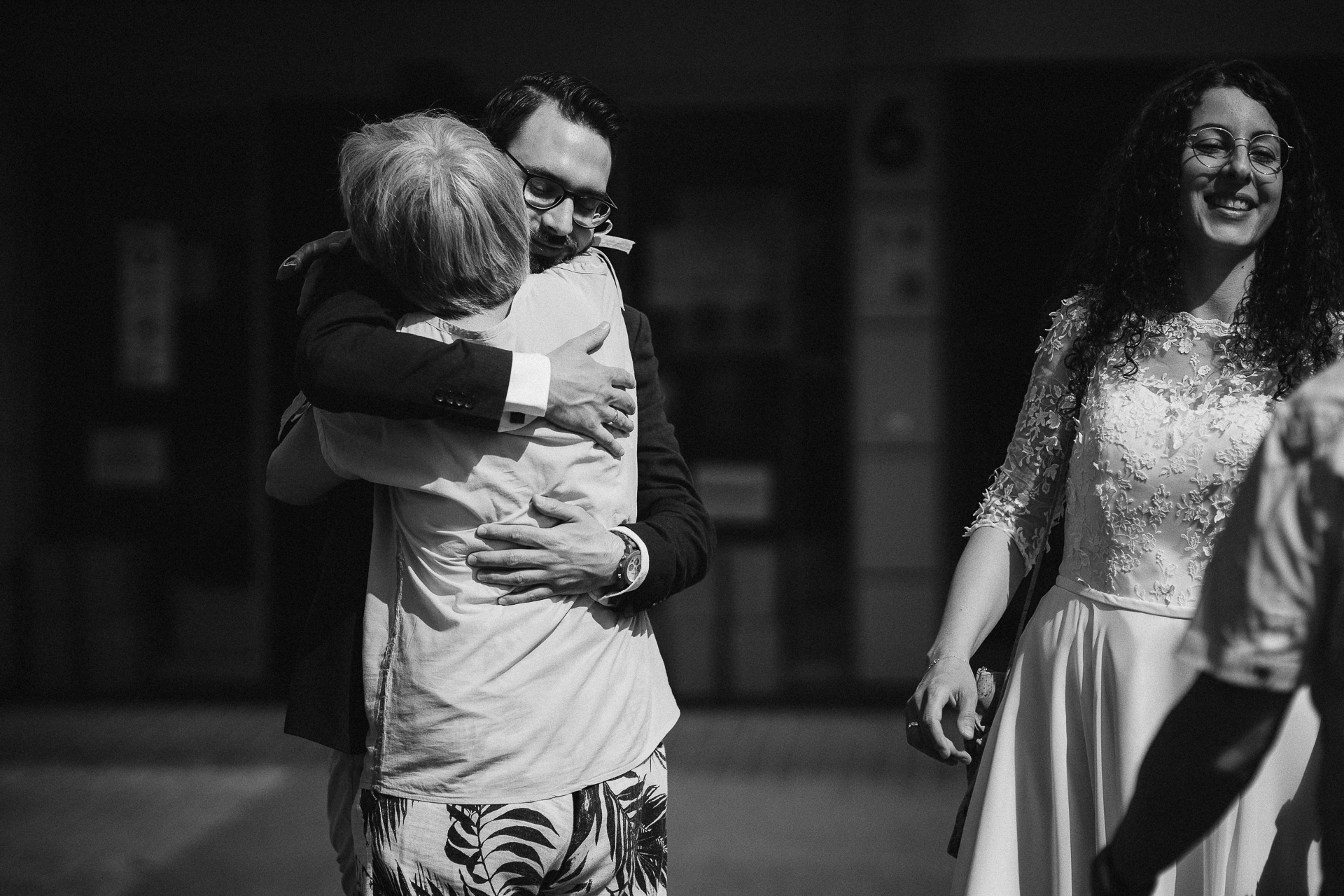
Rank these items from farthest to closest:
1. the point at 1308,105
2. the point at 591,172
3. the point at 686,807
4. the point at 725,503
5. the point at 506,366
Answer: the point at 725,503 → the point at 1308,105 → the point at 686,807 → the point at 591,172 → the point at 506,366

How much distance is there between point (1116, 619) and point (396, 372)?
1128 mm

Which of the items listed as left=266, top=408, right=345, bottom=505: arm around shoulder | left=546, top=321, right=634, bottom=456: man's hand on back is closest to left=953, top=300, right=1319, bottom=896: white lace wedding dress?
left=546, top=321, right=634, bottom=456: man's hand on back

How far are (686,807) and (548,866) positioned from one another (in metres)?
3.23

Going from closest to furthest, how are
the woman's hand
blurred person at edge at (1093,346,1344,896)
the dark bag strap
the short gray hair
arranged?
1. blurred person at edge at (1093,346,1344,896)
2. the short gray hair
3. the woman's hand
4. the dark bag strap

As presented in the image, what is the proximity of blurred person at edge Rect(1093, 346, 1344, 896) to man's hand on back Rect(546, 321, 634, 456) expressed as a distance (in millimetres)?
801

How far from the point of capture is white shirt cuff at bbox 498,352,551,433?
172 cm

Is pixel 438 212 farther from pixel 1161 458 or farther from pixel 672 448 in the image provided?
pixel 1161 458

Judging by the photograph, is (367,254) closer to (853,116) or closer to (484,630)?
(484,630)

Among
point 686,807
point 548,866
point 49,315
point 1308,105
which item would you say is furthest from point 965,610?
point 49,315

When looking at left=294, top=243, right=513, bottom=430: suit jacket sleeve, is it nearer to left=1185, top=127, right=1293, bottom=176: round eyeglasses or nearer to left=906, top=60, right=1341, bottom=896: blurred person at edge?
left=906, top=60, right=1341, bottom=896: blurred person at edge

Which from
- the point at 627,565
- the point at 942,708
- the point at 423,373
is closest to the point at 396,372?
the point at 423,373

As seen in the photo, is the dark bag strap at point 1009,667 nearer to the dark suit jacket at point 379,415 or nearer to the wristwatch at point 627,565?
the dark suit jacket at point 379,415

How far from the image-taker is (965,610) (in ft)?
7.15

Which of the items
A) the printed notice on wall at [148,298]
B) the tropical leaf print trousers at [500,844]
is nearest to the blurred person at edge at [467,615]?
the tropical leaf print trousers at [500,844]
